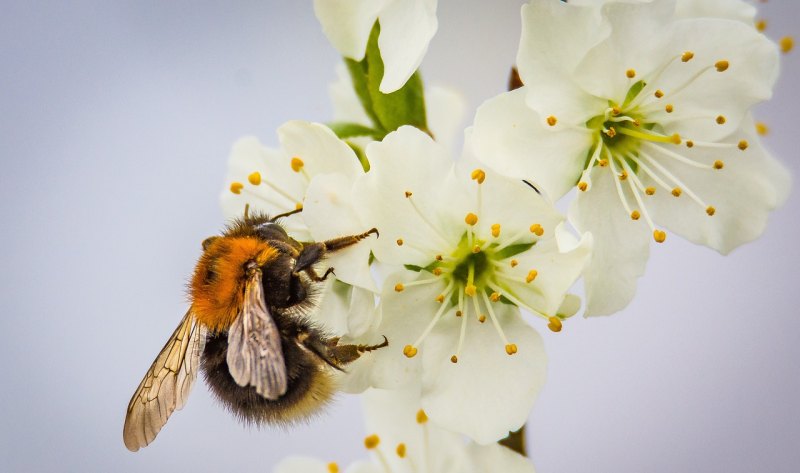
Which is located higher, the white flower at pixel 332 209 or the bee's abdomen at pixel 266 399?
the white flower at pixel 332 209

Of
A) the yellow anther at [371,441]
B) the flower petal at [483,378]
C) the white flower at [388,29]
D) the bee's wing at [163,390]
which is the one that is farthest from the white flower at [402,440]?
the white flower at [388,29]

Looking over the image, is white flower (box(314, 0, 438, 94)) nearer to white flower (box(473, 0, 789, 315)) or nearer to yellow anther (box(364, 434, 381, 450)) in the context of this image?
white flower (box(473, 0, 789, 315))

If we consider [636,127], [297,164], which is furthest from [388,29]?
[636,127]

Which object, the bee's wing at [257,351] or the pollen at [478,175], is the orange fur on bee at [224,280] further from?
the pollen at [478,175]

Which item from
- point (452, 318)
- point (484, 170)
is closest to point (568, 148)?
point (484, 170)

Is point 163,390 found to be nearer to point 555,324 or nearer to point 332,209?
point 332,209

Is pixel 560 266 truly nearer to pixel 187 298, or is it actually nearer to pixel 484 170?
pixel 484 170

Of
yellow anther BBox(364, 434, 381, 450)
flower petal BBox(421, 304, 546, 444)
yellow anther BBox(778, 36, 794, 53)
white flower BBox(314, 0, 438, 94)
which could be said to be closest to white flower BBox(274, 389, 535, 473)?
yellow anther BBox(364, 434, 381, 450)
